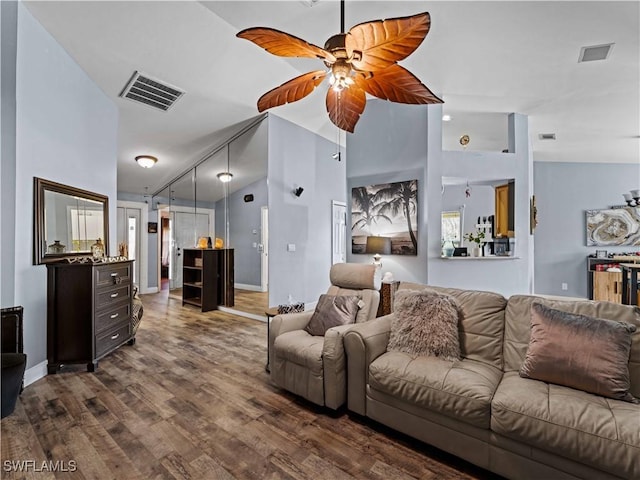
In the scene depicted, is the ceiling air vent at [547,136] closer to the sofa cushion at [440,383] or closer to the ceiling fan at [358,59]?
the ceiling fan at [358,59]

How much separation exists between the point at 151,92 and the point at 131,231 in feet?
14.0

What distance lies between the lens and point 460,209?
6.71m

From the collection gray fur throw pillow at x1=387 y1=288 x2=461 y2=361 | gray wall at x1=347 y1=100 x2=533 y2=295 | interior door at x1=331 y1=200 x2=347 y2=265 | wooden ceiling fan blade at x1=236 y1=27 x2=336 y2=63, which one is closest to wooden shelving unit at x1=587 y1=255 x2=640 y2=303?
gray wall at x1=347 y1=100 x2=533 y2=295

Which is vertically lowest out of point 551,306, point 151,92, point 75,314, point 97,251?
point 75,314

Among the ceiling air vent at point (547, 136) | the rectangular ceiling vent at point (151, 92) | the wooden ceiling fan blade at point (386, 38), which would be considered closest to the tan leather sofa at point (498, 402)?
the wooden ceiling fan blade at point (386, 38)

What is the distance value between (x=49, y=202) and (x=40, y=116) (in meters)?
0.77

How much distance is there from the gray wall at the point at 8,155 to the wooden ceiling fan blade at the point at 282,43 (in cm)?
223

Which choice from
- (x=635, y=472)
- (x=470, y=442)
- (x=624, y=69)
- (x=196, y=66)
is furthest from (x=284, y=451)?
(x=624, y=69)

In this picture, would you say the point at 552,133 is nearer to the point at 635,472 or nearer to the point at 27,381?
the point at 635,472

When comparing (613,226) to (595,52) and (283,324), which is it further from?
(283,324)

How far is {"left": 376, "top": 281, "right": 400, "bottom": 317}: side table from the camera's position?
2.71m

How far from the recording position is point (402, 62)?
11.6 ft

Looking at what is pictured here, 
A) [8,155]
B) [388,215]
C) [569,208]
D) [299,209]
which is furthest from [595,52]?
[8,155]

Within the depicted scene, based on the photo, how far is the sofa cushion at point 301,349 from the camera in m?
2.20
